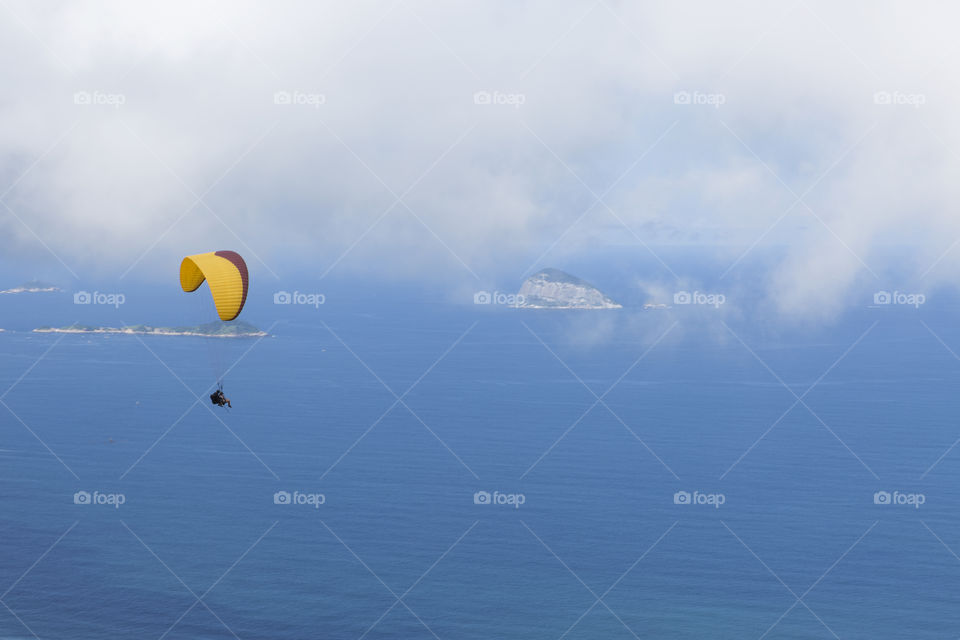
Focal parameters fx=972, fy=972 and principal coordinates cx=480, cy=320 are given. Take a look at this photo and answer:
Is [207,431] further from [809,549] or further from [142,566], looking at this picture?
[809,549]

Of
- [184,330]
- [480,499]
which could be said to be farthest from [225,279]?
[184,330]

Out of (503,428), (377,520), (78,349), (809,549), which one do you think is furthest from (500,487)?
(78,349)

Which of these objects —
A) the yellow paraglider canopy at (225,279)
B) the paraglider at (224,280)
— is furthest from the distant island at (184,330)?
the yellow paraglider canopy at (225,279)

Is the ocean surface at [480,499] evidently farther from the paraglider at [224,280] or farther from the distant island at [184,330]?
the paraglider at [224,280]

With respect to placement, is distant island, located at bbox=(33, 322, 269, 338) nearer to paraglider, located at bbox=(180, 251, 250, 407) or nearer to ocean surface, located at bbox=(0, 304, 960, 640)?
ocean surface, located at bbox=(0, 304, 960, 640)

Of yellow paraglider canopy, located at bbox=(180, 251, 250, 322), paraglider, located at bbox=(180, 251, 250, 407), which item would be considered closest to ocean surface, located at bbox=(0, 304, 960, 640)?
paraglider, located at bbox=(180, 251, 250, 407)

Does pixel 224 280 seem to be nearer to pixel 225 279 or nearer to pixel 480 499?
pixel 225 279
